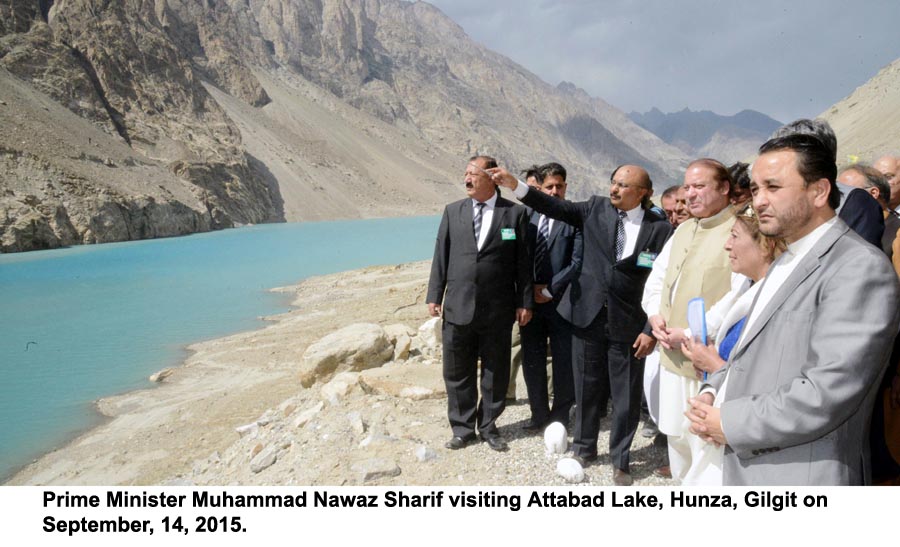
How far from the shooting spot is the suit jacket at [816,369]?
1485 millimetres

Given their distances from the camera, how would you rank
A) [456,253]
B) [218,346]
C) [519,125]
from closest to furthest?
[456,253] → [218,346] → [519,125]

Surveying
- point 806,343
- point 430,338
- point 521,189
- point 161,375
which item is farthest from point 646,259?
point 161,375

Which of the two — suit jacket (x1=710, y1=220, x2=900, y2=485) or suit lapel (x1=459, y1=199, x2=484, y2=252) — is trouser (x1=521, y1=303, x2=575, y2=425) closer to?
suit lapel (x1=459, y1=199, x2=484, y2=252)

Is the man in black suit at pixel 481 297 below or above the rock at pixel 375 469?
above

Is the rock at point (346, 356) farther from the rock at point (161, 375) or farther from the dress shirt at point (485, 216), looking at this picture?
the rock at point (161, 375)

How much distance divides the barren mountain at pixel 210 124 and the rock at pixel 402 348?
2765 centimetres

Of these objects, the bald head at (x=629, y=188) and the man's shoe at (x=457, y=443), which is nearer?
the bald head at (x=629, y=188)

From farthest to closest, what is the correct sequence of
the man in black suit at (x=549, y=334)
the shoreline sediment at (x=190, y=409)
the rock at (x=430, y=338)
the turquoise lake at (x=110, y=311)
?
the turquoise lake at (x=110, y=311) < the rock at (x=430, y=338) < the shoreline sediment at (x=190, y=409) < the man in black suit at (x=549, y=334)

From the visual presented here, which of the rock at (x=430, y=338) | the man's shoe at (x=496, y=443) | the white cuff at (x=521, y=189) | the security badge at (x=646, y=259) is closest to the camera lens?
the security badge at (x=646, y=259)

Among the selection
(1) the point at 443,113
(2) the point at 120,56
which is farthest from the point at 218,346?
(1) the point at 443,113

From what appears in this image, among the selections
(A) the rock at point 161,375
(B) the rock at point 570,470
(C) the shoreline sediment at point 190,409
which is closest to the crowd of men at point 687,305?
(B) the rock at point 570,470

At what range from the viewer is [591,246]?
3.56m

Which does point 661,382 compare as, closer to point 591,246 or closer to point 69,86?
point 591,246

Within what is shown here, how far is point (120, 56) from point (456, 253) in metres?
58.0
